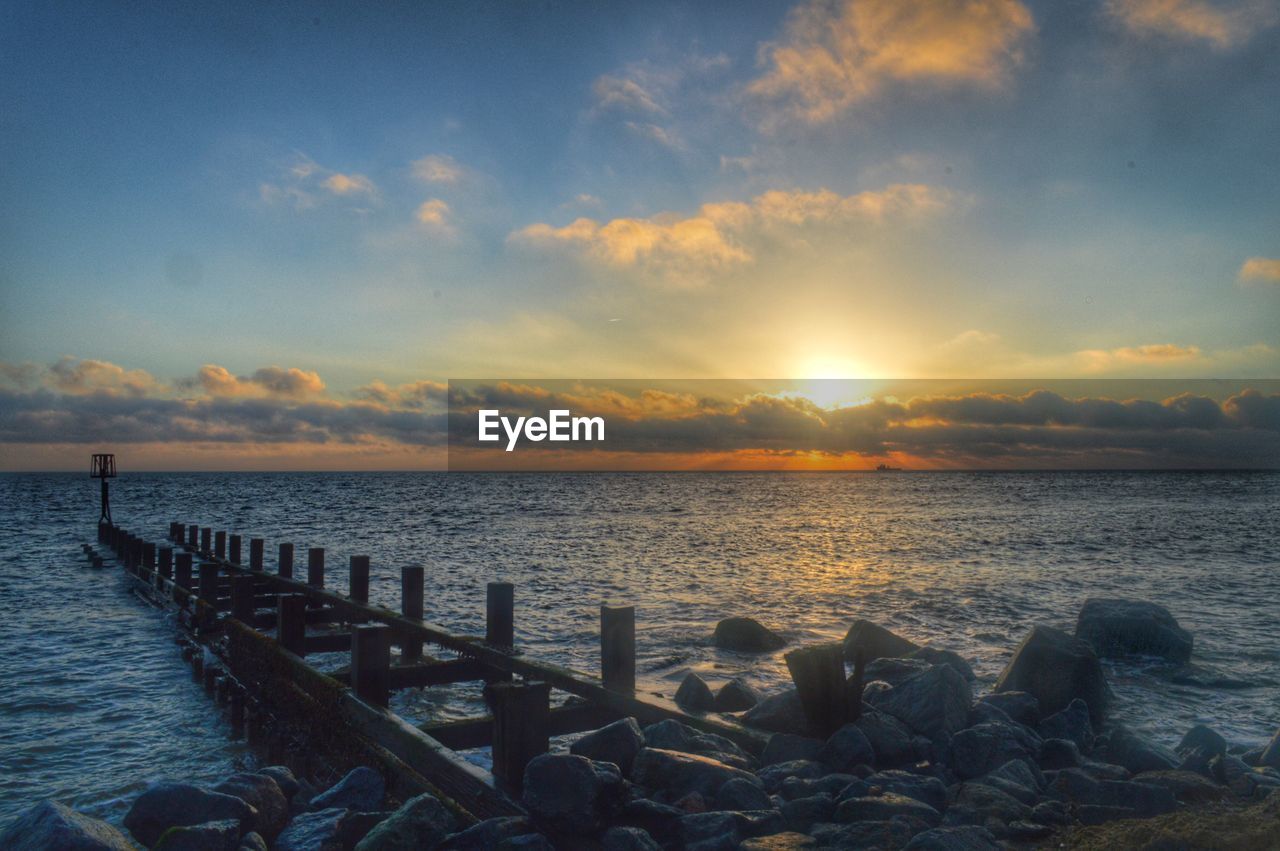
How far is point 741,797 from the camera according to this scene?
593 cm

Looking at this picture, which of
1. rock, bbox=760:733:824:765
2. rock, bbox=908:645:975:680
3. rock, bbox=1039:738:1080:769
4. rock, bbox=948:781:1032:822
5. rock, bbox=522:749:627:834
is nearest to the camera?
rock, bbox=522:749:627:834

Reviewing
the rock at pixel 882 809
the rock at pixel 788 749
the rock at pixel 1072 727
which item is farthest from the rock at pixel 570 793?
the rock at pixel 1072 727

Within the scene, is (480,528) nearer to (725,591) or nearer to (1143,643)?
(725,591)

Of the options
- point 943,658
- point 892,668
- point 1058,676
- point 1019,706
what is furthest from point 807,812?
point 943,658

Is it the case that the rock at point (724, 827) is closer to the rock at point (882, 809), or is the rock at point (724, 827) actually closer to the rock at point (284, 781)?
the rock at point (882, 809)

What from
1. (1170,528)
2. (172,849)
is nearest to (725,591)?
(172,849)

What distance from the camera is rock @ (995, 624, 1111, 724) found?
993cm

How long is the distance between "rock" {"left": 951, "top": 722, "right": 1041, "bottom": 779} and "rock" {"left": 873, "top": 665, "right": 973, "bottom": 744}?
240mm

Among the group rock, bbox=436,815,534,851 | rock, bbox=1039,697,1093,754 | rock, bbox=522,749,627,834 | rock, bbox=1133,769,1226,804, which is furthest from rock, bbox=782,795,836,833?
rock, bbox=1039,697,1093,754

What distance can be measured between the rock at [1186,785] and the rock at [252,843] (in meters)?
6.90

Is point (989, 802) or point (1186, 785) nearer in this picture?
point (989, 802)

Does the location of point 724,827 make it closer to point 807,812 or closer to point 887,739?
point 807,812

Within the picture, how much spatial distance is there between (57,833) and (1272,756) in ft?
34.6

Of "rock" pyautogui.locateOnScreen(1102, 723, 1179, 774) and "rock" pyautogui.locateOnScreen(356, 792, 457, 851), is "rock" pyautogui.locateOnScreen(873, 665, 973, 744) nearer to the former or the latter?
"rock" pyautogui.locateOnScreen(1102, 723, 1179, 774)
